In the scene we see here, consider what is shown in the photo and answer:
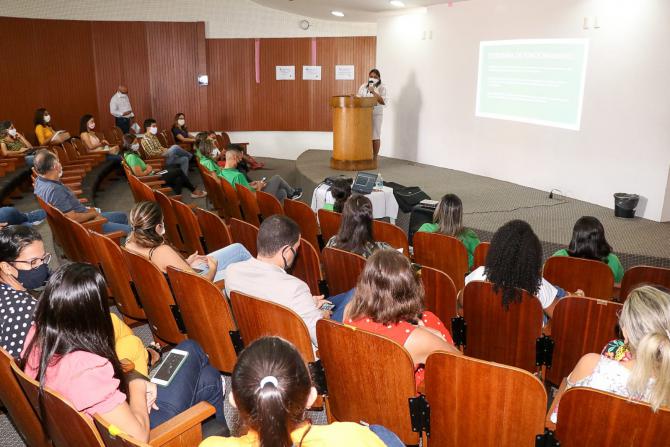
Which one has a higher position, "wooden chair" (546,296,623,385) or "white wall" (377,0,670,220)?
"white wall" (377,0,670,220)

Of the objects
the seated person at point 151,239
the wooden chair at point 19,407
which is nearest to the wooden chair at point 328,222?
the seated person at point 151,239

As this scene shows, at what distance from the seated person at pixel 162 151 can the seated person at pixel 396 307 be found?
21.9 ft

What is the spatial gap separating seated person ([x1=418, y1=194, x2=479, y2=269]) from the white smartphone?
80.8 inches

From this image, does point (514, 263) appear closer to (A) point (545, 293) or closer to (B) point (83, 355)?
(A) point (545, 293)

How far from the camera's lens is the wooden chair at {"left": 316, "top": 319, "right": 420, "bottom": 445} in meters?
1.90

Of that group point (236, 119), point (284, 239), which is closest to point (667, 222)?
point (284, 239)

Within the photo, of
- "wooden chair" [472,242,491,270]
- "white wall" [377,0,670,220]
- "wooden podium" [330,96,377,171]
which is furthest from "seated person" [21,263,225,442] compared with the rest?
"wooden podium" [330,96,377,171]

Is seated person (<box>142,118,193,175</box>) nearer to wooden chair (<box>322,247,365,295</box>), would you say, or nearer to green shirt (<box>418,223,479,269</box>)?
green shirt (<box>418,223,479,269</box>)

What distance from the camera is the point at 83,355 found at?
177cm

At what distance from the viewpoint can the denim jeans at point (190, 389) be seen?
6.87ft

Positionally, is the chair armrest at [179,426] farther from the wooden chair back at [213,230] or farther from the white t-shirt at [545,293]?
the wooden chair back at [213,230]

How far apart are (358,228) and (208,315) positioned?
1.15 metres

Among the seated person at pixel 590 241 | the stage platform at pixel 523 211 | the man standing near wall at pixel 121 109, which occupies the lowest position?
the stage platform at pixel 523 211

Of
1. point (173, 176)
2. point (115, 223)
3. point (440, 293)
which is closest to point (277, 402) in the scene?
point (440, 293)
